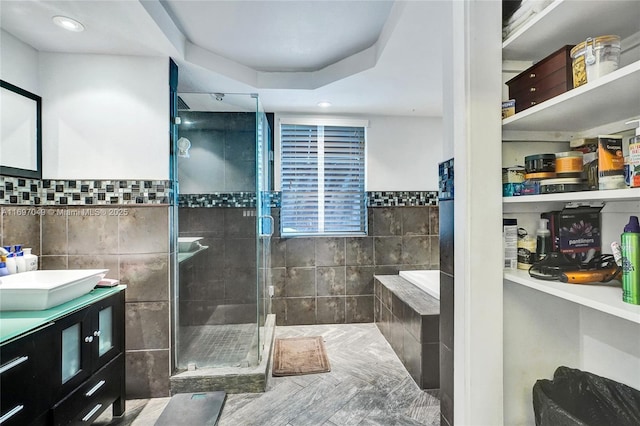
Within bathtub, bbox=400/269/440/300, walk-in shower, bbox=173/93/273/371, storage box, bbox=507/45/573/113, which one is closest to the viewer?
storage box, bbox=507/45/573/113

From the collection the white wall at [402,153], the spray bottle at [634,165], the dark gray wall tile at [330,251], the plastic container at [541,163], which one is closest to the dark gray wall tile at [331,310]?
the dark gray wall tile at [330,251]

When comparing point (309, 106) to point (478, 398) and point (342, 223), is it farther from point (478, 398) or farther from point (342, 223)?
point (478, 398)

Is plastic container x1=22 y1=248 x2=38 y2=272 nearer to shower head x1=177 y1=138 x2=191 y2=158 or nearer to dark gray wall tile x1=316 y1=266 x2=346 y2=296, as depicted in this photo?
shower head x1=177 y1=138 x2=191 y2=158

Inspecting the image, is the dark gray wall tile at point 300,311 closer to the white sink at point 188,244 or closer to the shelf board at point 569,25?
Result: the white sink at point 188,244

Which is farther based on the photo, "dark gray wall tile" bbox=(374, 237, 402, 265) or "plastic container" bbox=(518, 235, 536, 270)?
"dark gray wall tile" bbox=(374, 237, 402, 265)

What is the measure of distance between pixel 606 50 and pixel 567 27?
0.19 metres

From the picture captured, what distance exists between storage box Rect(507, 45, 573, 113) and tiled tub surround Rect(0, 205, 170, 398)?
2.17 meters

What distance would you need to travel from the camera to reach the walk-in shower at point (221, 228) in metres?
2.39

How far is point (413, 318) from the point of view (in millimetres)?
2273

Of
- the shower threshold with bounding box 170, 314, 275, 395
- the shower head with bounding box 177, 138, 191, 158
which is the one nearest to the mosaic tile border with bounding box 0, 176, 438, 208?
the shower head with bounding box 177, 138, 191, 158

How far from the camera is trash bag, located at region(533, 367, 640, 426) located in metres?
0.90

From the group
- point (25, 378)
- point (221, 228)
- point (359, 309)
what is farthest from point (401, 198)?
point (25, 378)

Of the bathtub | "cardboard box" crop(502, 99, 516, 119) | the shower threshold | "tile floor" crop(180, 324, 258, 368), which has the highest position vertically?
"cardboard box" crop(502, 99, 516, 119)

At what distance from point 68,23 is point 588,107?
8.53ft
